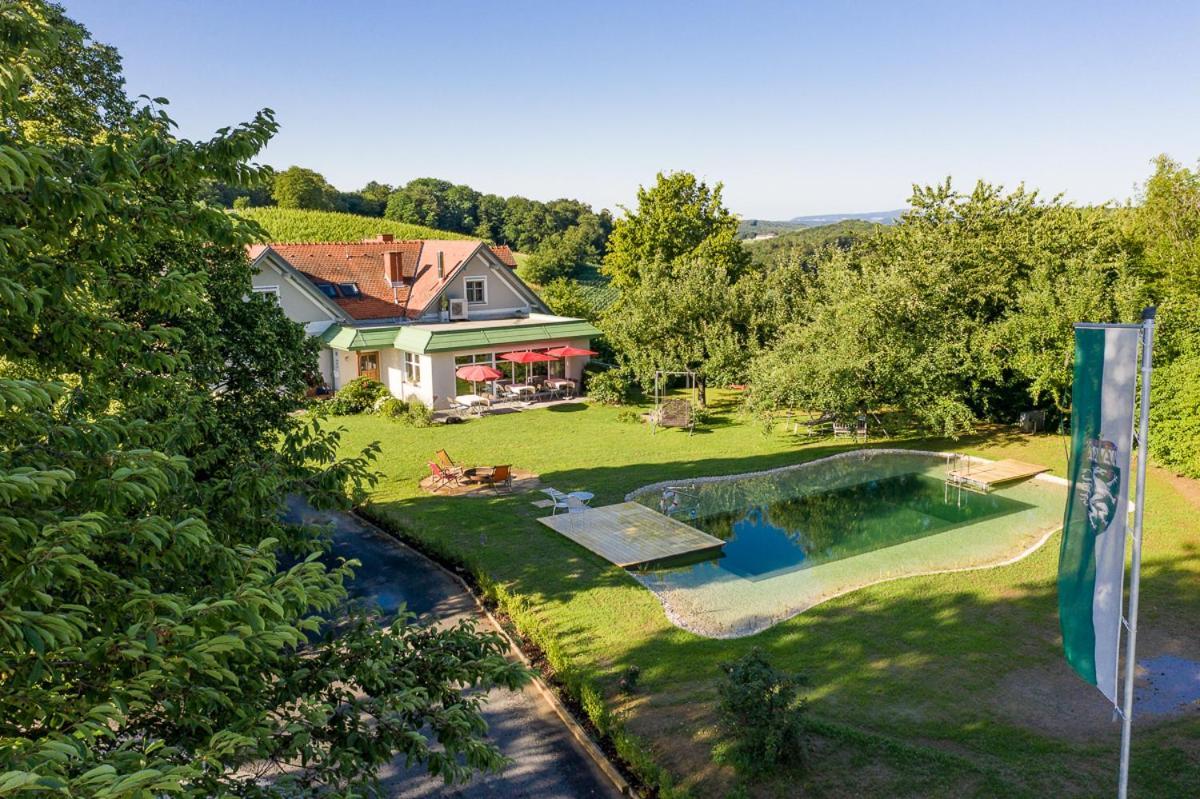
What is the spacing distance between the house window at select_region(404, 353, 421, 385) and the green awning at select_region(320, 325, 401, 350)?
93cm

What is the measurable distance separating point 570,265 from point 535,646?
58409 millimetres

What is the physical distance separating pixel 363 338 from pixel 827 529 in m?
21.3

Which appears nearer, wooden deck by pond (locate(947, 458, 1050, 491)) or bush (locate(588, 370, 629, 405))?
wooden deck by pond (locate(947, 458, 1050, 491))

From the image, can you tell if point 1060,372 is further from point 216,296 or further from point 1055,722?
point 216,296

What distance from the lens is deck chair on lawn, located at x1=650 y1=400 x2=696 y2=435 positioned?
2931 centimetres

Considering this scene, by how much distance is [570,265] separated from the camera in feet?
227

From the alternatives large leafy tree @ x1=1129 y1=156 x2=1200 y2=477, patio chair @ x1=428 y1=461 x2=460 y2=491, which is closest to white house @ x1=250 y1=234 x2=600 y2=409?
patio chair @ x1=428 y1=461 x2=460 y2=491

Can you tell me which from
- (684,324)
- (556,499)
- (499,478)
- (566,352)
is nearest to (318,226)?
(566,352)

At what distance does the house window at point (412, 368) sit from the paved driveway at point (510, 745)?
1795cm

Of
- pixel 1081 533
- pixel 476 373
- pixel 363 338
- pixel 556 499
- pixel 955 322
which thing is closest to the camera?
pixel 1081 533

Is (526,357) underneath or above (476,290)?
underneath

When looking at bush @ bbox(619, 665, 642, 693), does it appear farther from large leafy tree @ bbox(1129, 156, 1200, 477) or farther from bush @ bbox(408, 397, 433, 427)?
bush @ bbox(408, 397, 433, 427)

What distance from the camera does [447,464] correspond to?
2284 cm

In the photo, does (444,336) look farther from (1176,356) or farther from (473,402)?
(1176,356)
